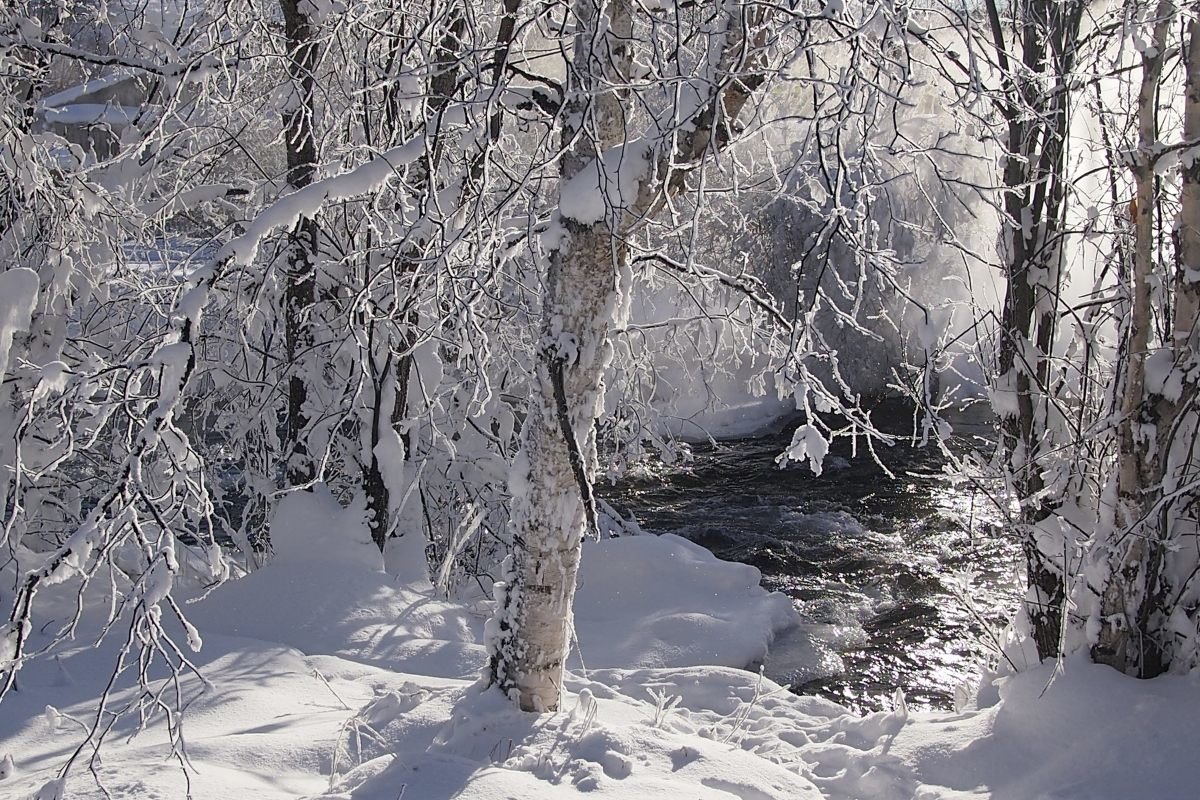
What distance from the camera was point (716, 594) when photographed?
816 cm

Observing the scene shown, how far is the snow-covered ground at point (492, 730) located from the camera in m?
3.43

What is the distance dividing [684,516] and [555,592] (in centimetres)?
727

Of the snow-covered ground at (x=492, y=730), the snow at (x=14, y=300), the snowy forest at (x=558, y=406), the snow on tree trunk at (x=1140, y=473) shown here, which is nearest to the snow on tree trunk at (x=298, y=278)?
the snowy forest at (x=558, y=406)

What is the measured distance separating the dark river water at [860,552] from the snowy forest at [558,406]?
9 cm

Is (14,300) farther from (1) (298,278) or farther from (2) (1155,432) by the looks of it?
(2) (1155,432)

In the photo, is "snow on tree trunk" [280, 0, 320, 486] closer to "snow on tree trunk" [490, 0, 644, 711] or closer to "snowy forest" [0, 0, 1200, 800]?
"snowy forest" [0, 0, 1200, 800]

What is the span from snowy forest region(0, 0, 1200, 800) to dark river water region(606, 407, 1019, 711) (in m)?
0.09

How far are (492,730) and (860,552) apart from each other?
21.9 ft

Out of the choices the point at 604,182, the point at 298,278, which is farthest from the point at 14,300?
the point at 298,278

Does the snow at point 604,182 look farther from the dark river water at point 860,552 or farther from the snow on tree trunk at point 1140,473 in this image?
the dark river water at point 860,552

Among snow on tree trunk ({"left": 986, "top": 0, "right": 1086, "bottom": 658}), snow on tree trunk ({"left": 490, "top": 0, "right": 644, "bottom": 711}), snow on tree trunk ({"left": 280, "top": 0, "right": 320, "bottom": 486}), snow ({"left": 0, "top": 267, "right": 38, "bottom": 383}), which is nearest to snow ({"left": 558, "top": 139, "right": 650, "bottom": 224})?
snow on tree trunk ({"left": 490, "top": 0, "right": 644, "bottom": 711})

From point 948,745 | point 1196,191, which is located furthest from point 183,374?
point 1196,191

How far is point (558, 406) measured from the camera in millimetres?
3668

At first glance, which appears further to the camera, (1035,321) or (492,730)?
(1035,321)
